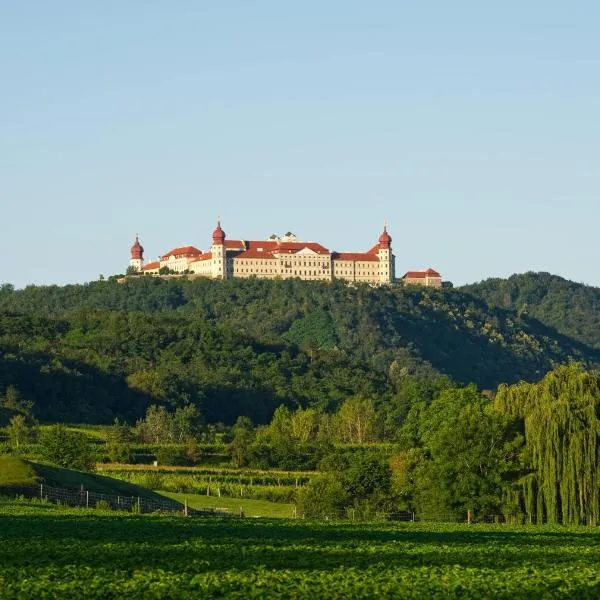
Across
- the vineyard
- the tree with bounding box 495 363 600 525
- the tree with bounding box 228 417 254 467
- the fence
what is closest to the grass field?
the vineyard

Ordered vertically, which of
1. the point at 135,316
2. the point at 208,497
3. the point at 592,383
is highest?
the point at 135,316

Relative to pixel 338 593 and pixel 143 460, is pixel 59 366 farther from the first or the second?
pixel 338 593

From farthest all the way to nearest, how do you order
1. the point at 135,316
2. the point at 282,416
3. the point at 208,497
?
1. the point at 135,316
2. the point at 282,416
3. the point at 208,497

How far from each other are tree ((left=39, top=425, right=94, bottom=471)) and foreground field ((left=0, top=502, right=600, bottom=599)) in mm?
36312

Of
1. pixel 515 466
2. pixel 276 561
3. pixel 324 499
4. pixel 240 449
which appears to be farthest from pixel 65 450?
pixel 276 561

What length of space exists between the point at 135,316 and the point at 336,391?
119 ft

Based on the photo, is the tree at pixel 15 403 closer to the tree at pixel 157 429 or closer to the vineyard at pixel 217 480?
the tree at pixel 157 429

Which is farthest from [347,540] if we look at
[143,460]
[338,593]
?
[143,460]

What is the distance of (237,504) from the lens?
7831 cm

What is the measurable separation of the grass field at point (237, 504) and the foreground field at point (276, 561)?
27547 mm

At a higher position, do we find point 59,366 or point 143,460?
point 59,366

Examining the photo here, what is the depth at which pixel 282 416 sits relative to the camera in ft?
449

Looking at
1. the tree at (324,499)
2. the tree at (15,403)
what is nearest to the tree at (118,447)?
the tree at (15,403)

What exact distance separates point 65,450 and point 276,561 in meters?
53.1
